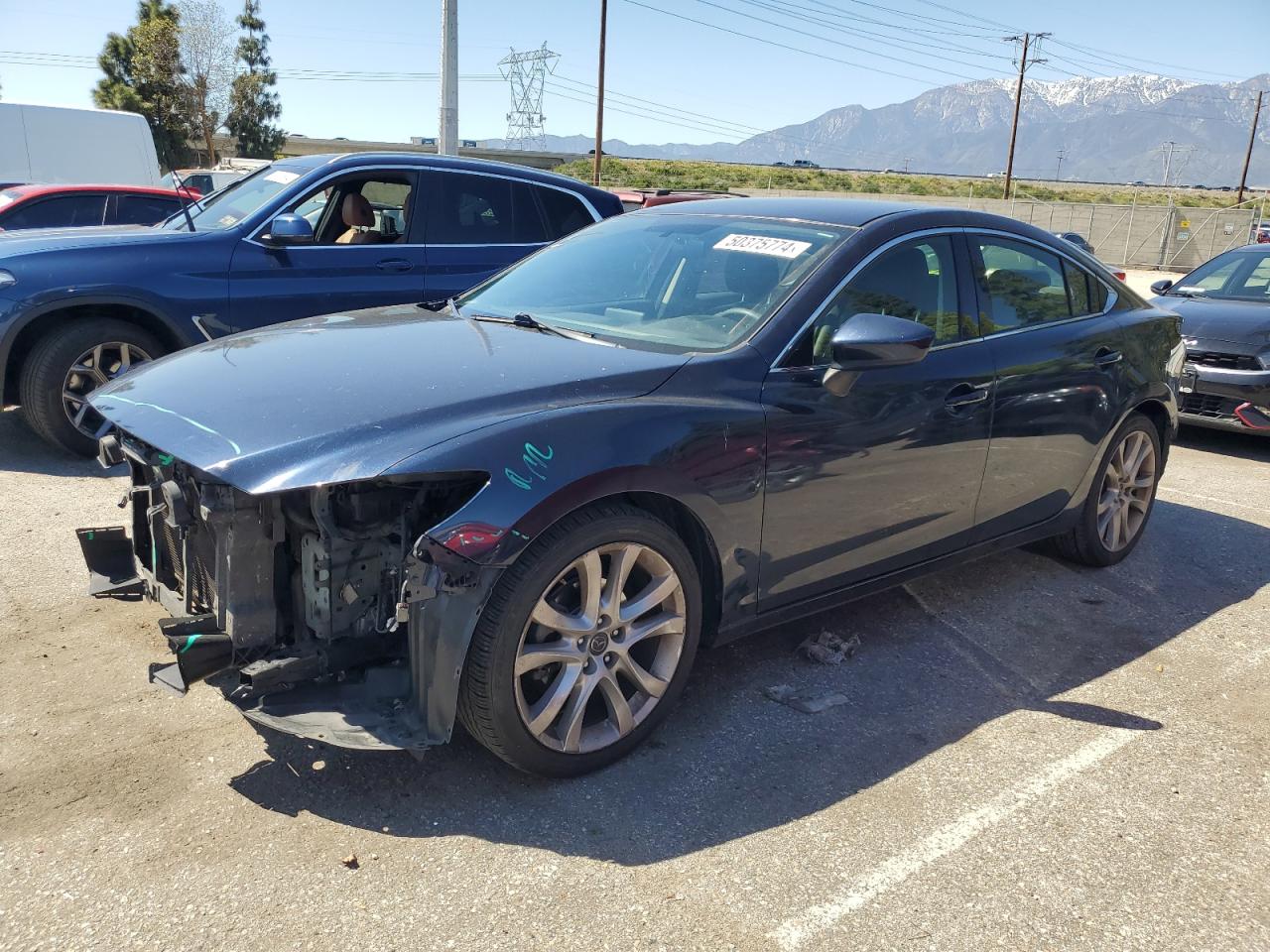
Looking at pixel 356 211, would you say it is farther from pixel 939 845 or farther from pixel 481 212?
pixel 939 845

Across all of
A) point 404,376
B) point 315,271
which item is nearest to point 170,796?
point 404,376

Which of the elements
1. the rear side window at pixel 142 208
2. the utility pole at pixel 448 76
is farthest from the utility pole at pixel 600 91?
the rear side window at pixel 142 208

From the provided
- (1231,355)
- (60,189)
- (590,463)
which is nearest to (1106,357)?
(590,463)

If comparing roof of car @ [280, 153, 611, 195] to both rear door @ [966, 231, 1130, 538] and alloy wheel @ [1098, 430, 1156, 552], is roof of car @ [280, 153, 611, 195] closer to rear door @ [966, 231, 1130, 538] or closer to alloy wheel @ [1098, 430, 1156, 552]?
rear door @ [966, 231, 1130, 538]

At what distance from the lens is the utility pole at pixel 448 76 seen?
21.3m

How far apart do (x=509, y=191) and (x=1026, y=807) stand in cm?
556

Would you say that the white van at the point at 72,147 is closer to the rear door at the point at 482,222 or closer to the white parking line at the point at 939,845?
the rear door at the point at 482,222

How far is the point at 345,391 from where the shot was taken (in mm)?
2879

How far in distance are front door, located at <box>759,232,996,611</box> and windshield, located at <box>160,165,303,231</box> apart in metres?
4.40

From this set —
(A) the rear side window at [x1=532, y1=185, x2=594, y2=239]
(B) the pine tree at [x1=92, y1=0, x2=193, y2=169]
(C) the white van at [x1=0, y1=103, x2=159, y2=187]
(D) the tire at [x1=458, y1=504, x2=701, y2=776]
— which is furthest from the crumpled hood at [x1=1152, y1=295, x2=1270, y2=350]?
(B) the pine tree at [x1=92, y1=0, x2=193, y2=169]

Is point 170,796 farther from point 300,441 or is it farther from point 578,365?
point 578,365

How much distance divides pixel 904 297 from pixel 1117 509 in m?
2.04

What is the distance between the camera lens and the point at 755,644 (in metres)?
4.00

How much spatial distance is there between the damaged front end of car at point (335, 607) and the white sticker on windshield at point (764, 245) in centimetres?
165
